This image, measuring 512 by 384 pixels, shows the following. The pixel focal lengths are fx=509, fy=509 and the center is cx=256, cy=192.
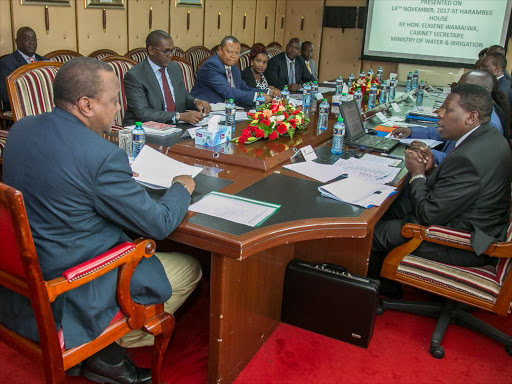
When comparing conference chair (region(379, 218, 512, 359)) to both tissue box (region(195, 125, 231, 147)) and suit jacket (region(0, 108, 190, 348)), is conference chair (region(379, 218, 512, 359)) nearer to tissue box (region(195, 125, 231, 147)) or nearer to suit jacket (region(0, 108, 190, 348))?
tissue box (region(195, 125, 231, 147))

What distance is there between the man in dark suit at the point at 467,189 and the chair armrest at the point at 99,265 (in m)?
1.24

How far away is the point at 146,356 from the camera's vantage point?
2.07 meters

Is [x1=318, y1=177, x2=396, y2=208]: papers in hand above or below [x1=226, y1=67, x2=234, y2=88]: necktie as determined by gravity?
below

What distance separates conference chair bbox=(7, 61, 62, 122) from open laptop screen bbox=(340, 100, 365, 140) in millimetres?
1655

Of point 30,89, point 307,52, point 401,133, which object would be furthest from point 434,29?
point 30,89

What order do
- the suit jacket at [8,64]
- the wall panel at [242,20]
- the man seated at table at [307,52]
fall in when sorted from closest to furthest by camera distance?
the suit jacket at [8,64] < the man seated at table at [307,52] < the wall panel at [242,20]

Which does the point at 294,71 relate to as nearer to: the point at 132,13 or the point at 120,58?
the point at 132,13

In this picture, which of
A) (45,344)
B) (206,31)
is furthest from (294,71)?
(45,344)

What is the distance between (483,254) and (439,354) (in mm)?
463

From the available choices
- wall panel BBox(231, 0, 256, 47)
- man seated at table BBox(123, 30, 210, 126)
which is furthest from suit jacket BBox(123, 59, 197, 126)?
wall panel BBox(231, 0, 256, 47)

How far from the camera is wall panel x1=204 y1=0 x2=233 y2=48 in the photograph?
6754 mm

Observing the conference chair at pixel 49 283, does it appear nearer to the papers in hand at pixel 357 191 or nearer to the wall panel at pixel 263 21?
the papers in hand at pixel 357 191

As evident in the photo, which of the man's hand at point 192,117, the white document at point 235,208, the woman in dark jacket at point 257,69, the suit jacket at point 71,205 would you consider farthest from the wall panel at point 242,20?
the suit jacket at point 71,205

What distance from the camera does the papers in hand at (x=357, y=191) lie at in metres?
1.96
